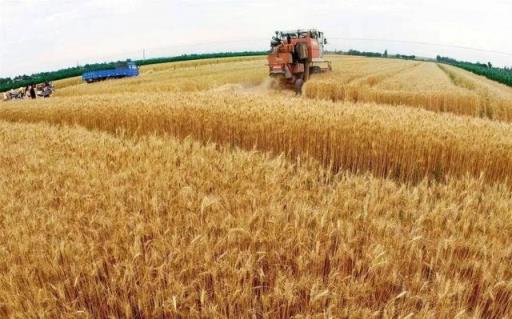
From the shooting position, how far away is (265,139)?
6.22 meters

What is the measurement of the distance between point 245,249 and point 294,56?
18.3 metres

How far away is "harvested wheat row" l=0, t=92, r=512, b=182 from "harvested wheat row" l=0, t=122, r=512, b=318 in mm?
2537

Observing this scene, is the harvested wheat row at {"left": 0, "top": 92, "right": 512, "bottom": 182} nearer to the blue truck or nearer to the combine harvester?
the combine harvester

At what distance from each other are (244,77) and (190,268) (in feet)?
75.8

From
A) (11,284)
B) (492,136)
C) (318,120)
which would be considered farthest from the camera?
(318,120)

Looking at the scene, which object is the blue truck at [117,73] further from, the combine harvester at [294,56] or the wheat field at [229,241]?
the wheat field at [229,241]

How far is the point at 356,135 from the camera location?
5.77 meters

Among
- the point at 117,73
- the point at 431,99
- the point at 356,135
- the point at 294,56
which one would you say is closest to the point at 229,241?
the point at 356,135

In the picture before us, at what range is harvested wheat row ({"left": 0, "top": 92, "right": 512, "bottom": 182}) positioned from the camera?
17.6 ft

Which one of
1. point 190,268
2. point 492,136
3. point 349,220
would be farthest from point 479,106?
point 190,268

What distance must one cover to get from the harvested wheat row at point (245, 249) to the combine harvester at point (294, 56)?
54.5 feet

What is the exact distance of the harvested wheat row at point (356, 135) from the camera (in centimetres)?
535

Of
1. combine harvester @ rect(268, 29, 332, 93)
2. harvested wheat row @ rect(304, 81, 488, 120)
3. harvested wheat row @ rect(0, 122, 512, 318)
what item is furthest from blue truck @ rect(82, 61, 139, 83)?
harvested wheat row @ rect(0, 122, 512, 318)

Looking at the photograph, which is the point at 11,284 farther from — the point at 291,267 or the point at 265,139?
the point at 265,139
